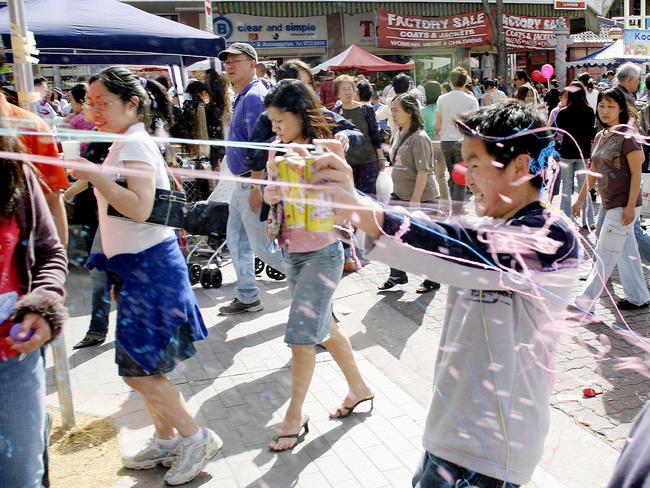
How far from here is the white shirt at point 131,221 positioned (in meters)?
3.19

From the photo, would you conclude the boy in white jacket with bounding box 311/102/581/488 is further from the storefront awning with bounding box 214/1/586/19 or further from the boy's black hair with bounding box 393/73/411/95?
the storefront awning with bounding box 214/1/586/19

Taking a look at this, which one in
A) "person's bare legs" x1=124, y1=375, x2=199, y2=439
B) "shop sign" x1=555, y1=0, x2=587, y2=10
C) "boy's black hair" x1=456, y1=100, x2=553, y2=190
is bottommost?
"person's bare legs" x1=124, y1=375, x2=199, y2=439

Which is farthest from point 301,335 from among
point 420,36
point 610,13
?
point 610,13

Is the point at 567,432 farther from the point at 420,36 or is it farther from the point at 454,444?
the point at 420,36

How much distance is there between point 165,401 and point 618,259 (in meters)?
4.03

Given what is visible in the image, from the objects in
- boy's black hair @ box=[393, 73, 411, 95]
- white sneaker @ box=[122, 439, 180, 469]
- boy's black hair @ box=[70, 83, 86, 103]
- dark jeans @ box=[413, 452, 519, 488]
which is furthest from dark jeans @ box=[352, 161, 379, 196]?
dark jeans @ box=[413, 452, 519, 488]

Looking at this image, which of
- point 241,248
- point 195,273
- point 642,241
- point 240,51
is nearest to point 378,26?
point 195,273

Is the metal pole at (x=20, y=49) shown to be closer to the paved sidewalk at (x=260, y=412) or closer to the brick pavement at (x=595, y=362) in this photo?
the paved sidewalk at (x=260, y=412)

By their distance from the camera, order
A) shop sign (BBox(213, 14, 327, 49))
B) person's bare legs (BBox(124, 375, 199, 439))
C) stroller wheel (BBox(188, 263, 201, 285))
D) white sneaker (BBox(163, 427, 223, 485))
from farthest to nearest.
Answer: shop sign (BBox(213, 14, 327, 49)) < stroller wheel (BBox(188, 263, 201, 285)) < white sneaker (BBox(163, 427, 223, 485)) < person's bare legs (BBox(124, 375, 199, 439))

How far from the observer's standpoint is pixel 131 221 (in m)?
3.27

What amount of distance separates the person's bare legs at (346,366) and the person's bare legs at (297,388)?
25 centimetres

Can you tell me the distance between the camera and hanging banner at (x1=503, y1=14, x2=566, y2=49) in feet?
91.2

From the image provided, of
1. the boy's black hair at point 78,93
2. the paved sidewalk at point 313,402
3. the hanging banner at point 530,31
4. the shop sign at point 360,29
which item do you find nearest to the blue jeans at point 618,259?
the paved sidewalk at point 313,402

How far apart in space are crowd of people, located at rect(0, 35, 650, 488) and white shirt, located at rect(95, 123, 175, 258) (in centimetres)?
1
